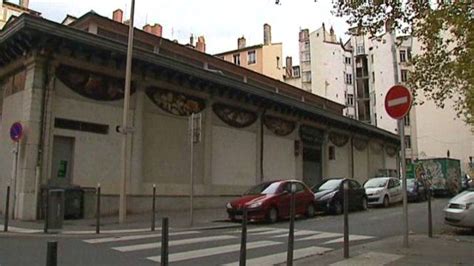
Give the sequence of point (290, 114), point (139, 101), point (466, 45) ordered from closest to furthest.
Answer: point (466, 45) < point (139, 101) < point (290, 114)

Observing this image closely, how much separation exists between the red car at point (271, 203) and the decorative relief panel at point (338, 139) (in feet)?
47.9

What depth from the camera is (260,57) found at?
5891 cm

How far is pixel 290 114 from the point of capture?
28.2m

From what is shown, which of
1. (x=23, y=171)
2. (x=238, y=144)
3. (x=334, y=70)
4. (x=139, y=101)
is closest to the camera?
(x=23, y=171)

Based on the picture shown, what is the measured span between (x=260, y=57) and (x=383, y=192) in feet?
122

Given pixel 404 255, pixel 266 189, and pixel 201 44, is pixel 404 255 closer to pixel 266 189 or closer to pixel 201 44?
pixel 266 189

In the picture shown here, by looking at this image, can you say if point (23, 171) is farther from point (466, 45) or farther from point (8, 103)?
point (466, 45)

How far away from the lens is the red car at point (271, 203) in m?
16.1

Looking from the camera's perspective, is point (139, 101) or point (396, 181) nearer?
point (139, 101)

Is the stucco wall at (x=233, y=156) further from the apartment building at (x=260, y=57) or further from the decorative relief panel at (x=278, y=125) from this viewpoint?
the apartment building at (x=260, y=57)

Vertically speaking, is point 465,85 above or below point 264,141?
above

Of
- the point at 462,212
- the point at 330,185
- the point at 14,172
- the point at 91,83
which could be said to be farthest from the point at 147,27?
the point at 462,212

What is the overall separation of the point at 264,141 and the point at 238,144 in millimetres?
2327

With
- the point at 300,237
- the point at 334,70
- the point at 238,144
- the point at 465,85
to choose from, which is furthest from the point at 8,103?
the point at 334,70
